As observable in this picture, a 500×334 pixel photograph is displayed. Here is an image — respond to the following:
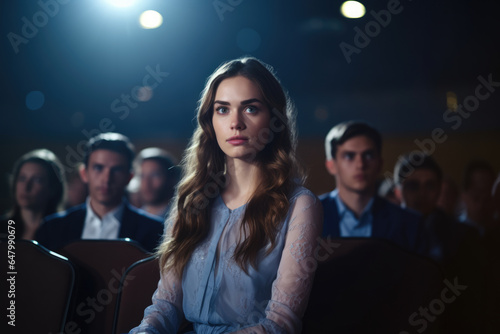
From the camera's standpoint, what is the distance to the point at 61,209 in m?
3.19

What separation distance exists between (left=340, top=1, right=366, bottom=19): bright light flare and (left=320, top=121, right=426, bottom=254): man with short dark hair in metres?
2.10

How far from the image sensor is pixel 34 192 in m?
3.08

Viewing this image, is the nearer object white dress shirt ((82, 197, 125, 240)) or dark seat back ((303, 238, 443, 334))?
dark seat back ((303, 238, 443, 334))

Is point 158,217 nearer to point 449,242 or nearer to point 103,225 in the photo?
point 103,225

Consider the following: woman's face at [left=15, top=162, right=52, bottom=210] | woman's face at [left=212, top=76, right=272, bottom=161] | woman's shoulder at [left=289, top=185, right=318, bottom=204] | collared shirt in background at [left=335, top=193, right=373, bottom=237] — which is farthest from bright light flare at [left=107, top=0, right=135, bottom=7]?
woman's shoulder at [left=289, top=185, right=318, bottom=204]

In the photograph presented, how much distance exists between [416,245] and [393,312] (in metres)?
1.31

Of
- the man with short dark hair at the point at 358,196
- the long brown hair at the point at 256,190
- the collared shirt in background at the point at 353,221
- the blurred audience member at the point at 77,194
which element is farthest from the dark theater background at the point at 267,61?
the long brown hair at the point at 256,190

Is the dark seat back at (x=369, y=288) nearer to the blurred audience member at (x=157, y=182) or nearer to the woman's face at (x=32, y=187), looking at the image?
the woman's face at (x=32, y=187)

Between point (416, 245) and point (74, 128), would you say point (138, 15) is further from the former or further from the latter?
point (74, 128)

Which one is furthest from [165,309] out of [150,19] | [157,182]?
[150,19]

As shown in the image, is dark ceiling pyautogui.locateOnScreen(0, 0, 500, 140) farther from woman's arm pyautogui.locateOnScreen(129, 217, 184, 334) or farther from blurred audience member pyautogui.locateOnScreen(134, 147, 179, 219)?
woman's arm pyautogui.locateOnScreen(129, 217, 184, 334)

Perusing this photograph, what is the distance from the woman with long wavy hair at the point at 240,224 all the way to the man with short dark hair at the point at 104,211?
1156 mm

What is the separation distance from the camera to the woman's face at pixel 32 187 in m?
3.05

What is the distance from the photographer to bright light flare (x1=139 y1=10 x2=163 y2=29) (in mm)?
4400
